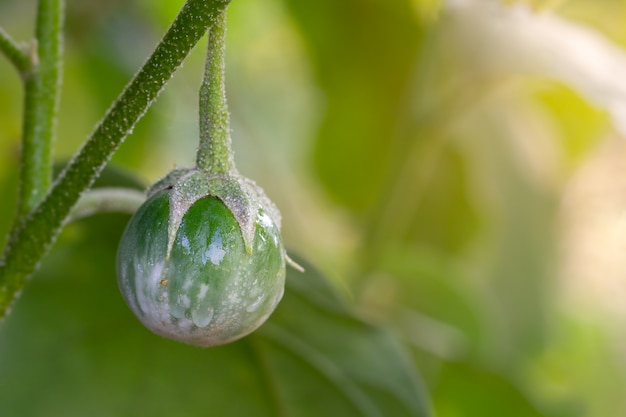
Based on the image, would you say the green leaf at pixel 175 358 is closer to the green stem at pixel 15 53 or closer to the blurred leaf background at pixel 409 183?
the blurred leaf background at pixel 409 183

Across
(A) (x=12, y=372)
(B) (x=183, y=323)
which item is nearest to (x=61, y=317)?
(A) (x=12, y=372)

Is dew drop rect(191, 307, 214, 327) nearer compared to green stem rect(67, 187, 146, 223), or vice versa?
dew drop rect(191, 307, 214, 327)

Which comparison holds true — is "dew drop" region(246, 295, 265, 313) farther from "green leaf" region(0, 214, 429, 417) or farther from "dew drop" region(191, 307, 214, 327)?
"green leaf" region(0, 214, 429, 417)

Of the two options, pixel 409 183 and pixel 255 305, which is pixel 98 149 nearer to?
pixel 255 305

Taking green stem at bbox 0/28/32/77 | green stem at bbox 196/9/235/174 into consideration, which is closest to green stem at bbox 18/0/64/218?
green stem at bbox 0/28/32/77

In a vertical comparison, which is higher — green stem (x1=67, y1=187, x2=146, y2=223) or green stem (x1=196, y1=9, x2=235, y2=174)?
green stem (x1=196, y1=9, x2=235, y2=174)

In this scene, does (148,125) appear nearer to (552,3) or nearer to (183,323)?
(552,3)
